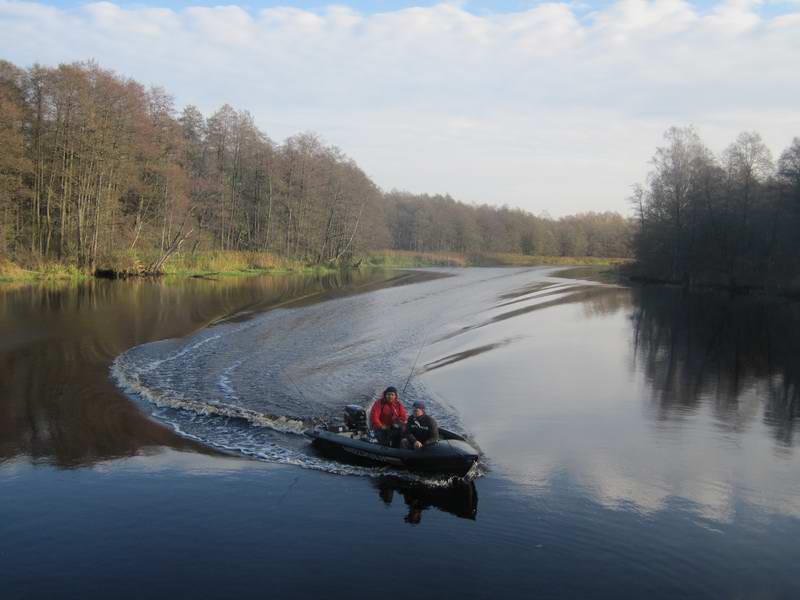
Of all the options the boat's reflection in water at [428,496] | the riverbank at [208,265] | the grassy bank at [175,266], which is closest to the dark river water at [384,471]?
the boat's reflection in water at [428,496]

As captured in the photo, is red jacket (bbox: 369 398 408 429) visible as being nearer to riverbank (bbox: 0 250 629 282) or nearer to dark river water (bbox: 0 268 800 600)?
dark river water (bbox: 0 268 800 600)

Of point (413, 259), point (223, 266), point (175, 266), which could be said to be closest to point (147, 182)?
point (175, 266)

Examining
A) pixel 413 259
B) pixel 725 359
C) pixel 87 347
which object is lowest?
pixel 87 347

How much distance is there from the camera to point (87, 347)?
20062 mm

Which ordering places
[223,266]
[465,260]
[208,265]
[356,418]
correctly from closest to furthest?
[356,418], [208,265], [223,266], [465,260]

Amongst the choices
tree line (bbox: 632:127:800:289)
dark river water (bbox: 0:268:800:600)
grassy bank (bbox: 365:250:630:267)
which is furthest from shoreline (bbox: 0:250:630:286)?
tree line (bbox: 632:127:800:289)

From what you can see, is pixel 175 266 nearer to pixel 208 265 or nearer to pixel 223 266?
pixel 208 265

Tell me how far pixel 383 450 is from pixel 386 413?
96cm

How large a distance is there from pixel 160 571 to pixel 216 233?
182 feet

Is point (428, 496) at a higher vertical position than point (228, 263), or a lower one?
lower

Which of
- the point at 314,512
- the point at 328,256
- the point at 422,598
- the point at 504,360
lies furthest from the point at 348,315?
the point at 328,256

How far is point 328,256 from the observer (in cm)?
6969

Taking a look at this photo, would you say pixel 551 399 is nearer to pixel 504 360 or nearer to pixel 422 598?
pixel 504 360

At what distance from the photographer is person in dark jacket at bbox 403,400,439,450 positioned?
10414 mm
